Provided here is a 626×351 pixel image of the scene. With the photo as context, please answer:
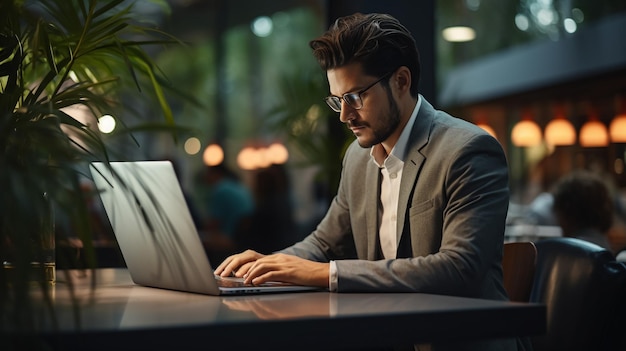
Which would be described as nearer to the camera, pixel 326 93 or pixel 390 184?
pixel 390 184

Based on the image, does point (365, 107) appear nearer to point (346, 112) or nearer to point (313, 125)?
point (346, 112)

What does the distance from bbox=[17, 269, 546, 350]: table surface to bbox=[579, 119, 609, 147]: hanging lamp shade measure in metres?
8.35

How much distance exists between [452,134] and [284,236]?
857cm

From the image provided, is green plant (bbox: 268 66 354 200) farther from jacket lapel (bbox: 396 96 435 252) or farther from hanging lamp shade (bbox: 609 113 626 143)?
hanging lamp shade (bbox: 609 113 626 143)

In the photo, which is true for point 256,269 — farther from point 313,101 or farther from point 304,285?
point 313,101

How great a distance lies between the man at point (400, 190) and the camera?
7.02ft

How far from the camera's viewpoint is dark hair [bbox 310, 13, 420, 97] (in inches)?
96.9

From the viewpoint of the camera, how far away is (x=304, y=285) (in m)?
2.14

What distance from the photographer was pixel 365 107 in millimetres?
2480

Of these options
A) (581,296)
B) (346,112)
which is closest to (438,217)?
(346,112)

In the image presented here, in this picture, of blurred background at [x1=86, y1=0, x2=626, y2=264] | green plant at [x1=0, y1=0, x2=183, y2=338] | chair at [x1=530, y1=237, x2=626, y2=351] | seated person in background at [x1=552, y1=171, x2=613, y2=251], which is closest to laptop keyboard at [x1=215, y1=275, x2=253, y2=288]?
green plant at [x1=0, y1=0, x2=183, y2=338]

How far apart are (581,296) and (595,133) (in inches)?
294

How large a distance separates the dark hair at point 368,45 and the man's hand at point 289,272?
588mm

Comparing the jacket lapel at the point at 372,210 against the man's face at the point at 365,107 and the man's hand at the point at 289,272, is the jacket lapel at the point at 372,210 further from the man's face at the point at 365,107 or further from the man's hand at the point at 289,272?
the man's hand at the point at 289,272
